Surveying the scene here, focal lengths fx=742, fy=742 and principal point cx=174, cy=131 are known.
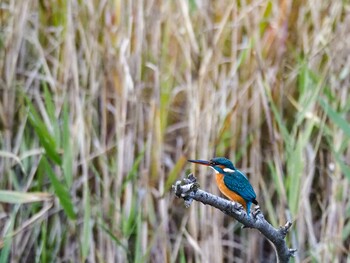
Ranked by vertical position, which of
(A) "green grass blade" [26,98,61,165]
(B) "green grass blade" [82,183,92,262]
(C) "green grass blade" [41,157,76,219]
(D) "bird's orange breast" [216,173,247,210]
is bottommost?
(B) "green grass blade" [82,183,92,262]

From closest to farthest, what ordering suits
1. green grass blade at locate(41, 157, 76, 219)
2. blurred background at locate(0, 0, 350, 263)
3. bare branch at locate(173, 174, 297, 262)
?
1. bare branch at locate(173, 174, 297, 262)
2. green grass blade at locate(41, 157, 76, 219)
3. blurred background at locate(0, 0, 350, 263)

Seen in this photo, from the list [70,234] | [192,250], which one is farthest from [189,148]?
[70,234]

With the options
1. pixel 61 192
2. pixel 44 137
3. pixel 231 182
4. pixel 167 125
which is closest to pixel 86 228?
pixel 61 192

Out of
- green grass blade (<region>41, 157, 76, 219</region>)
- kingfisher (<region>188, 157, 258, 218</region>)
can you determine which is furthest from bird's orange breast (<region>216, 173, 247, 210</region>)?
green grass blade (<region>41, 157, 76, 219</region>)

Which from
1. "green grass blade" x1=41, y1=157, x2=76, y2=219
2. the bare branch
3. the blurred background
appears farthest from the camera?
the blurred background

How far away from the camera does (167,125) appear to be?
6.81 ft

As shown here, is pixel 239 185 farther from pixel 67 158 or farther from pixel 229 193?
pixel 67 158

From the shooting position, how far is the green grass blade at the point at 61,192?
1.73 m

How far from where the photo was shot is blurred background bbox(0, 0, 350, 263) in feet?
6.17

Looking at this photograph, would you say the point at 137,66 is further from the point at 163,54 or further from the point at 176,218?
the point at 176,218

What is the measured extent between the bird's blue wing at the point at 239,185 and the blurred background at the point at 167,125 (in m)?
0.92

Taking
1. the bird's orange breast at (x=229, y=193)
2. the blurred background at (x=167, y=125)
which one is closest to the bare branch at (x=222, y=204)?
the bird's orange breast at (x=229, y=193)

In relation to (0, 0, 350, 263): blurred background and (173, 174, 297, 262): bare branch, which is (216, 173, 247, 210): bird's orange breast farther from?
(0, 0, 350, 263): blurred background

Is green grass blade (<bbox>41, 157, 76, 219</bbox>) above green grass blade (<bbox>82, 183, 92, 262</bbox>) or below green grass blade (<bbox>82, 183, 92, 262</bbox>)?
above
